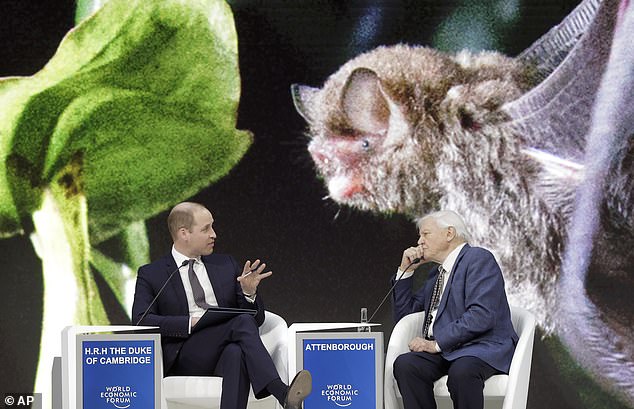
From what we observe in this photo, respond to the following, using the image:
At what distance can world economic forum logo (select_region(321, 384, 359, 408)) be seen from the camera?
5.09 meters

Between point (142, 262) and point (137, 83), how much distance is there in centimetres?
105

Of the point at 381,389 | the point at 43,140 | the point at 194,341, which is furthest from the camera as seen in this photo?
the point at 43,140

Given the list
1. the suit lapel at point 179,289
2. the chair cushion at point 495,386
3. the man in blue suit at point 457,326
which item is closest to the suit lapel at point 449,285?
the man in blue suit at point 457,326

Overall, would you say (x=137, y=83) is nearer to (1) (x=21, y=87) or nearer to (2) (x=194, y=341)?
(1) (x=21, y=87)

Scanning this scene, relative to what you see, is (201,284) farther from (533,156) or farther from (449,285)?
(533,156)

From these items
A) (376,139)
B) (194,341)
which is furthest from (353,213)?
(194,341)

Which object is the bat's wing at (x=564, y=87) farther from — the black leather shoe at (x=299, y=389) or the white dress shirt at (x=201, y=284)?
the black leather shoe at (x=299, y=389)

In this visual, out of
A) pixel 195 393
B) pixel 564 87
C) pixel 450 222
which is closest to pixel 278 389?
pixel 195 393

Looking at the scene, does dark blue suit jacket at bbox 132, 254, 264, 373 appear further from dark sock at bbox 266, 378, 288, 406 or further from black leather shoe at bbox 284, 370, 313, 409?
black leather shoe at bbox 284, 370, 313, 409

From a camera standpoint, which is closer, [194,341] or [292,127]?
[194,341]

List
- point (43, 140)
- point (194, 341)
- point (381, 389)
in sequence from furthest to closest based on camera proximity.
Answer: point (43, 140) → point (194, 341) → point (381, 389)

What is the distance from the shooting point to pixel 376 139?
6840 millimetres

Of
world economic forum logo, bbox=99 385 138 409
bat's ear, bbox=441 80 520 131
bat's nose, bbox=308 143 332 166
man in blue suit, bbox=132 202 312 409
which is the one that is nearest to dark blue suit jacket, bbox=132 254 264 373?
man in blue suit, bbox=132 202 312 409

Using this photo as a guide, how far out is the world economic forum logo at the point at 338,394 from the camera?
5.09 meters
